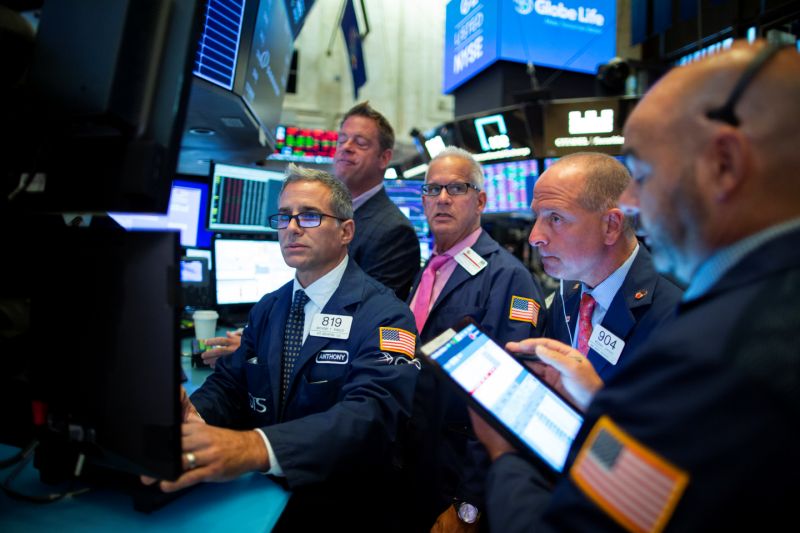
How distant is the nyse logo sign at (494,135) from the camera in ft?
15.4

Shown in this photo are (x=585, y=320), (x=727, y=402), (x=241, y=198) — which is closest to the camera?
(x=727, y=402)

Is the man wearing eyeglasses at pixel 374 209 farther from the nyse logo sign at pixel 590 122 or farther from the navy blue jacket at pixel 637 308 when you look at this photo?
the nyse logo sign at pixel 590 122

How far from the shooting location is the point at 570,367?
109 centimetres

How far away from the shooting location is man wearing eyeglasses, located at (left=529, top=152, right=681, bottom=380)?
1.38 metres

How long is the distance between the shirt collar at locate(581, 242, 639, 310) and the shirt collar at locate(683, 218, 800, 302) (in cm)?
82

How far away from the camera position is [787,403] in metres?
0.48

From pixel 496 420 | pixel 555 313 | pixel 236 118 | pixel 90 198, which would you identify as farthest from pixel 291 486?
pixel 236 118

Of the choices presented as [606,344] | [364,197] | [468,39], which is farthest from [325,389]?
[468,39]

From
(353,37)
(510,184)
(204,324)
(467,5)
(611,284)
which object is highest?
(467,5)

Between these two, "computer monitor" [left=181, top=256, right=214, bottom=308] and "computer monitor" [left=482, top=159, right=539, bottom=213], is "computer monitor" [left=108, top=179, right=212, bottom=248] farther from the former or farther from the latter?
"computer monitor" [left=482, top=159, right=539, bottom=213]

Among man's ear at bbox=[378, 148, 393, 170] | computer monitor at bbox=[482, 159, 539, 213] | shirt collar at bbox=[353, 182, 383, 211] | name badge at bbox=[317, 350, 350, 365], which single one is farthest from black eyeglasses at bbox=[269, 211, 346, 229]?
computer monitor at bbox=[482, 159, 539, 213]

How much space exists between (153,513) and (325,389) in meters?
0.54

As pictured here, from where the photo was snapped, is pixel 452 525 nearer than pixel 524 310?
Yes

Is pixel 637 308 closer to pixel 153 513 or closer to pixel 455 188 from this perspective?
pixel 455 188
